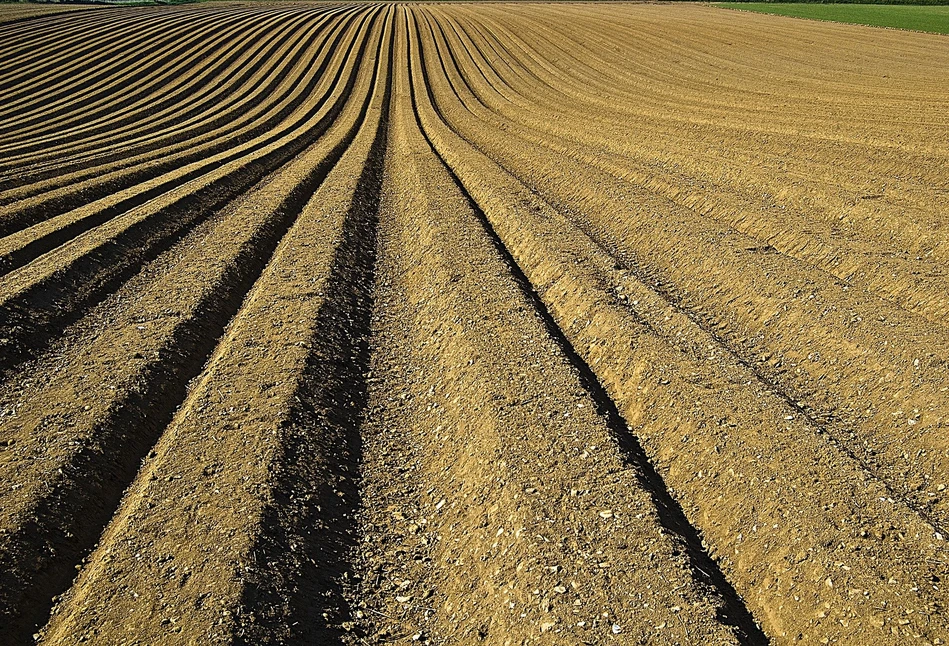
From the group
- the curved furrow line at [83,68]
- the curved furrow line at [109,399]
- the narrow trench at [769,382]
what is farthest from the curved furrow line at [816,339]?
the curved furrow line at [83,68]

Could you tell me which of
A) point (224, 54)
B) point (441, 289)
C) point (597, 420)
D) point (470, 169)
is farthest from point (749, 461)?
point (224, 54)

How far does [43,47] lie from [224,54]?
9.75 metres

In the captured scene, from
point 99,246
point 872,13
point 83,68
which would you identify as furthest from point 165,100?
point 872,13

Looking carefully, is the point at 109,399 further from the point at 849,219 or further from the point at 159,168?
the point at 159,168

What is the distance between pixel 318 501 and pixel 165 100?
27.7 meters

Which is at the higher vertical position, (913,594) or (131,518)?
(131,518)

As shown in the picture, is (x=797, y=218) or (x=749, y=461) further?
(x=797, y=218)

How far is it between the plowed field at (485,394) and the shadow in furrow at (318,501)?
0.09 ft

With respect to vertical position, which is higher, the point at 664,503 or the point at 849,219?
the point at 664,503

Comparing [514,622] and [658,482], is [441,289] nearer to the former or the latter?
[658,482]

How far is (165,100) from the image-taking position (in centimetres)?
2797

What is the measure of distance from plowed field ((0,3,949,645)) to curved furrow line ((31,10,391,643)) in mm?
30

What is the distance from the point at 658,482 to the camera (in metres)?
5.64

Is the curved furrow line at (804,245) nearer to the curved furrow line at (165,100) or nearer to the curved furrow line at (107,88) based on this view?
the curved furrow line at (165,100)
